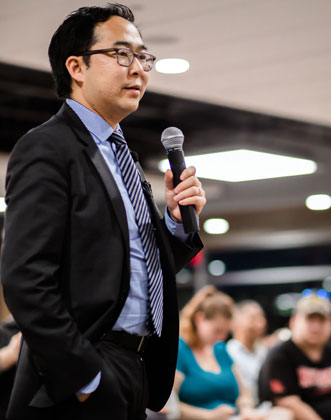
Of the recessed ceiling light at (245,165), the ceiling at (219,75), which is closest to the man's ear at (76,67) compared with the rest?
the ceiling at (219,75)

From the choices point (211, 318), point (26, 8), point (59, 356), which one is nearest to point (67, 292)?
point (59, 356)

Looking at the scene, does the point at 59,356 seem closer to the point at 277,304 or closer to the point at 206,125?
the point at 206,125

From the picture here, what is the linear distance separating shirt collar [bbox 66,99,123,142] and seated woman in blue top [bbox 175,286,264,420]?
11.8 ft

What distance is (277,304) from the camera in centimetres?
1409

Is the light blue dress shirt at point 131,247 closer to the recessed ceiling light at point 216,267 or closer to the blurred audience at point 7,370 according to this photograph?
the blurred audience at point 7,370

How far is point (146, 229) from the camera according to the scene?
152 cm

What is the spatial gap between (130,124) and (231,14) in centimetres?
249

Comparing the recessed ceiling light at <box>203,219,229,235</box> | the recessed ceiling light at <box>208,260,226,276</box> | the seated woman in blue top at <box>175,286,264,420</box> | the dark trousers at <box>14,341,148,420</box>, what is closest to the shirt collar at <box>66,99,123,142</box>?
the dark trousers at <box>14,341,148,420</box>

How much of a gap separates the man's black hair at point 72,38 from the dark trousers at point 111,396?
0.60m

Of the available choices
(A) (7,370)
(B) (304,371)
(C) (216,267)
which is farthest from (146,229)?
(C) (216,267)

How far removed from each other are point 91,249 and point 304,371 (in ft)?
13.7

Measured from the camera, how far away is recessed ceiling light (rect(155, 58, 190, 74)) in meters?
4.48

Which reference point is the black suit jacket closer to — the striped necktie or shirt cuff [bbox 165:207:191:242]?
the striped necktie

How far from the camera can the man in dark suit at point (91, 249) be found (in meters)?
1.32
